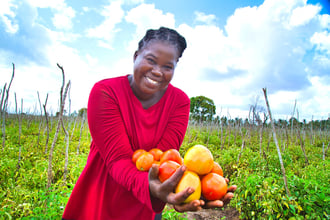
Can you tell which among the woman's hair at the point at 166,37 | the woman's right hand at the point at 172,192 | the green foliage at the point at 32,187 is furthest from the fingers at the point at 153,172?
the green foliage at the point at 32,187

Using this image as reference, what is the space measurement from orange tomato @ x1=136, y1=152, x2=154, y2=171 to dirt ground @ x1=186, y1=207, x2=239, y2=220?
10.4ft

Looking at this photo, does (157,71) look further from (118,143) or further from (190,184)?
(190,184)

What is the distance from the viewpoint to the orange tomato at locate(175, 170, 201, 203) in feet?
2.75

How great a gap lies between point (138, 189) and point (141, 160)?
6.6 inches

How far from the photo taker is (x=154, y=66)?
1.14 m

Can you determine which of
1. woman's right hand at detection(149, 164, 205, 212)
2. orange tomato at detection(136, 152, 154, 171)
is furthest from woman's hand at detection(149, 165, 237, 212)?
orange tomato at detection(136, 152, 154, 171)

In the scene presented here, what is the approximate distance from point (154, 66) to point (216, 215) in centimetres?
368

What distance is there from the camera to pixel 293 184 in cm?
303

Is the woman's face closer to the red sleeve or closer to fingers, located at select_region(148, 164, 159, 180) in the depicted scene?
the red sleeve

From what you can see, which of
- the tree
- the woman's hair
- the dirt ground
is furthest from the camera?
the tree

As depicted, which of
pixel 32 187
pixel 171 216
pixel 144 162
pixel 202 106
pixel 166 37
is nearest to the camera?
pixel 144 162

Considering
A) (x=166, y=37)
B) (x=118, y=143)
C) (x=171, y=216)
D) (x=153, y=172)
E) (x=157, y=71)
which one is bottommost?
(x=171, y=216)

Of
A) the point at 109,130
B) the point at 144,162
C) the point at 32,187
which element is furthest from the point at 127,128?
the point at 32,187

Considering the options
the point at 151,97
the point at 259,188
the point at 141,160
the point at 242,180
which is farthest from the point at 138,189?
the point at 242,180
